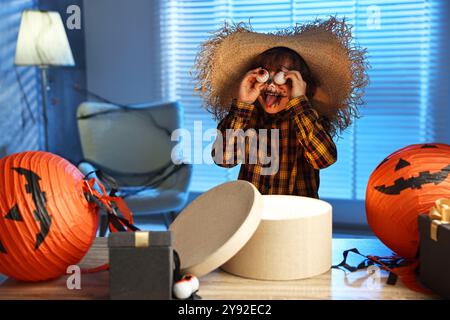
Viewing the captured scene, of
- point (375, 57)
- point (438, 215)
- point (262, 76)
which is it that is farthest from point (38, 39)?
point (438, 215)

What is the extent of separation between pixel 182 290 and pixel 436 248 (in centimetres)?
42

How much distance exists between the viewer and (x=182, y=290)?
2.85 feet

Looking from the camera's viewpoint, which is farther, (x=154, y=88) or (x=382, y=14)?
(x=154, y=88)

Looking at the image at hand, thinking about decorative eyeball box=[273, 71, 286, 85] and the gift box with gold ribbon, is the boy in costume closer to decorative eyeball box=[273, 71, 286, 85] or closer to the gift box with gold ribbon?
decorative eyeball box=[273, 71, 286, 85]

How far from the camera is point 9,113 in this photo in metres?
3.20

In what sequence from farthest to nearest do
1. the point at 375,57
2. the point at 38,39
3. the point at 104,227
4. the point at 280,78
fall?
the point at 375,57
the point at 38,39
the point at 104,227
the point at 280,78

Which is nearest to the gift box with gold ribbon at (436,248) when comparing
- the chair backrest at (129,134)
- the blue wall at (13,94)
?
the chair backrest at (129,134)

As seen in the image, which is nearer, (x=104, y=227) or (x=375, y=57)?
(x=104, y=227)

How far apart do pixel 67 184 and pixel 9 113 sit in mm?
2446

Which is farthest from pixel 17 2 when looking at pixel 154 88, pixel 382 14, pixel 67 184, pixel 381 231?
pixel 381 231

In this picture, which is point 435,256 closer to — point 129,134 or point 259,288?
point 259,288

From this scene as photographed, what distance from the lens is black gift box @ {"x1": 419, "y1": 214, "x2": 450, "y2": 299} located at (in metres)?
0.88

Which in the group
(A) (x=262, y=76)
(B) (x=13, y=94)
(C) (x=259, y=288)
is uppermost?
(A) (x=262, y=76)

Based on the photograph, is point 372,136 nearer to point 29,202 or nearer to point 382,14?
point 382,14
